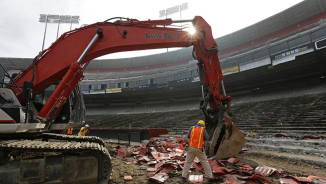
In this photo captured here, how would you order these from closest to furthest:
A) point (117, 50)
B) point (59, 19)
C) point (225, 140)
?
point (117, 50)
point (225, 140)
point (59, 19)

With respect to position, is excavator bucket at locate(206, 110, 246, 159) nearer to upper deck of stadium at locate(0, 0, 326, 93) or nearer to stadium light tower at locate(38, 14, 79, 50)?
upper deck of stadium at locate(0, 0, 326, 93)

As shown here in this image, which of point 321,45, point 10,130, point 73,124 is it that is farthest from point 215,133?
point 321,45

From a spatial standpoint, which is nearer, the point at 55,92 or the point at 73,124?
the point at 55,92

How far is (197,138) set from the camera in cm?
463

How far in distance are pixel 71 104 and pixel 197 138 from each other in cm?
395

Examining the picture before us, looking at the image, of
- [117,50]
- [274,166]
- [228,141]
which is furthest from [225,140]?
[117,50]

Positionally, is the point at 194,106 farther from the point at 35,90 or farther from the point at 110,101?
the point at 35,90

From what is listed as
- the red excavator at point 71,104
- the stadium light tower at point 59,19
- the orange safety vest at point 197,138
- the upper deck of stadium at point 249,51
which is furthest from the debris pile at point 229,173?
the stadium light tower at point 59,19

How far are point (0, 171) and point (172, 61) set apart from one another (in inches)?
1587

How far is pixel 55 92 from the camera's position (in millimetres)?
3955

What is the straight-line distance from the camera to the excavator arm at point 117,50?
13.4 ft

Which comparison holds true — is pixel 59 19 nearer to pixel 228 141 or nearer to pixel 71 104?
pixel 71 104

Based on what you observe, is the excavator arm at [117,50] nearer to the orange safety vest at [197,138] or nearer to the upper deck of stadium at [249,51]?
the orange safety vest at [197,138]

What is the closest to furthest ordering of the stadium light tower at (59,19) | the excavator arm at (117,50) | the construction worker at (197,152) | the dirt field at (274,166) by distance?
the excavator arm at (117,50) → the dirt field at (274,166) → the construction worker at (197,152) → the stadium light tower at (59,19)
